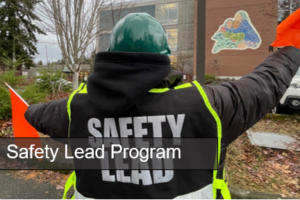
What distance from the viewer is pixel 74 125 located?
111 cm

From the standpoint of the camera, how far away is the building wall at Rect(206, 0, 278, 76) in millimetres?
20281

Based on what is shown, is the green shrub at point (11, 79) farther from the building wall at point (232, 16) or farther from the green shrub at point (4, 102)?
the building wall at point (232, 16)

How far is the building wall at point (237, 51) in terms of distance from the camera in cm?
2028

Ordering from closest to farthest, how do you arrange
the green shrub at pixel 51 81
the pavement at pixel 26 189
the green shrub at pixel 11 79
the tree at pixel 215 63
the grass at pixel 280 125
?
the pavement at pixel 26 189
the grass at pixel 280 125
the green shrub at pixel 11 79
the green shrub at pixel 51 81
the tree at pixel 215 63

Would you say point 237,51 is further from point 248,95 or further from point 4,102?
point 248,95

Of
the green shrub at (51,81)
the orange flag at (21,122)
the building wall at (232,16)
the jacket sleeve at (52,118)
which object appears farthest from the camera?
the building wall at (232,16)

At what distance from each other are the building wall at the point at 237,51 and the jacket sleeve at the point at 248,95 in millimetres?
22117

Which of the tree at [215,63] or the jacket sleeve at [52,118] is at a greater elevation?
the tree at [215,63]

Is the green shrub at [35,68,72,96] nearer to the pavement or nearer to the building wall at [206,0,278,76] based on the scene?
the pavement

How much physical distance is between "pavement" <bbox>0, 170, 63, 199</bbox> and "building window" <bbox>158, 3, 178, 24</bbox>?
2758 cm

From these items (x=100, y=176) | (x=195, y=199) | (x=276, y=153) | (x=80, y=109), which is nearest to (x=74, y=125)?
(x=80, y=109)

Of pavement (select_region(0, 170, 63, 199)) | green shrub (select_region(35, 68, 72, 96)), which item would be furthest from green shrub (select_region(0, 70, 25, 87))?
pavement (select_region(0, 170, 63, 199))

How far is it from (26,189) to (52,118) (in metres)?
2.50

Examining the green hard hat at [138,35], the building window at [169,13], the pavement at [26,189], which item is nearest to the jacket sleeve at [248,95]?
the green hard hat at [138,35]
